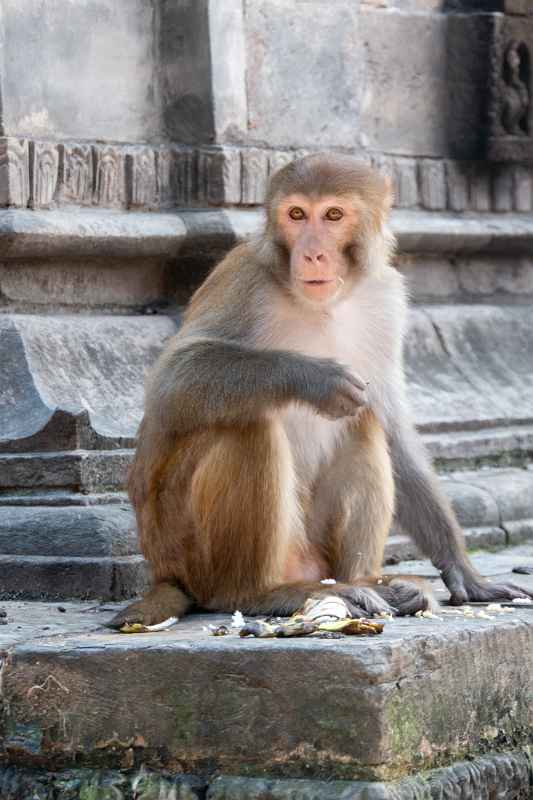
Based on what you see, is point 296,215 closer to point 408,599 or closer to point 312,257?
point 312,257

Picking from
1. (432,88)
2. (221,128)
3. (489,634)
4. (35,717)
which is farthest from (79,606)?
(432,88)

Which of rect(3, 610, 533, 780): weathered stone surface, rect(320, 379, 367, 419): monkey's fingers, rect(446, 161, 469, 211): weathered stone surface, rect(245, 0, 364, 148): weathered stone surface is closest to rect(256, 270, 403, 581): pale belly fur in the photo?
rect(320, 379, 367, 419): monkey's fingers

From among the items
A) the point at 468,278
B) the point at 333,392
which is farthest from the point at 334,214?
the point at 468,278

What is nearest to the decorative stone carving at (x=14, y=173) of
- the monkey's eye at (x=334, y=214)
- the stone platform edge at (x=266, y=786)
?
the monkey's eye at (x=334, y=214)

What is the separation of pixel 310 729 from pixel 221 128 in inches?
124

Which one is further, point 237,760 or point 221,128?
point 221,128

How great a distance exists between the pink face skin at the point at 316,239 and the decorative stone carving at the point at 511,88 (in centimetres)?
294

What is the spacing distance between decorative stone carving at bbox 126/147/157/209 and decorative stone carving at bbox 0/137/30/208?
0.51 metres

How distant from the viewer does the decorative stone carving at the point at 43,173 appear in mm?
6312

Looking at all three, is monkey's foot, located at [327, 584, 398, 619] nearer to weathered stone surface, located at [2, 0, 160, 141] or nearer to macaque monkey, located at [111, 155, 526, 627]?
macaque monkey, located at [111, 155, 526, 627]

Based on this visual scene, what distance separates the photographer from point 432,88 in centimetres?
805

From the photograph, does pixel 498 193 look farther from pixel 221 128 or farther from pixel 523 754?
pixel 523 754

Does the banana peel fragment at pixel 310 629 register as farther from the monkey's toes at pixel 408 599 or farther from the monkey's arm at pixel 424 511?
the monkey's arm at pixel 424 511

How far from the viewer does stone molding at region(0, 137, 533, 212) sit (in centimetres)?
629
